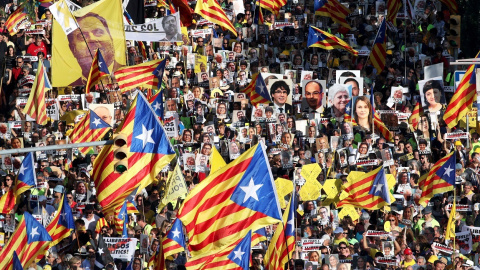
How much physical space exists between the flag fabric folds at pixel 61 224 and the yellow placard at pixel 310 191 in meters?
3.75

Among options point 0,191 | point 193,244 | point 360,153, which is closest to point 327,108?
point 360,153

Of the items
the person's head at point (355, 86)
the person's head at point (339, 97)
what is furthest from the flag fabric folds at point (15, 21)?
the person's head at point (355, 86)

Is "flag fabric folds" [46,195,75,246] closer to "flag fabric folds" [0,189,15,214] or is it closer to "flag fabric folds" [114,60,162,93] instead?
"flag fabric folds" [0,189,15,214]

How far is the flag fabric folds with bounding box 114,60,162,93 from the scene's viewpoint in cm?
2583

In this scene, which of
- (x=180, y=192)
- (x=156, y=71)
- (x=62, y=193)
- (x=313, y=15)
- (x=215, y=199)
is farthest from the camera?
(x=313, y=15)

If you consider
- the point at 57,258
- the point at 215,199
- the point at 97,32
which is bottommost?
the point at 57,258

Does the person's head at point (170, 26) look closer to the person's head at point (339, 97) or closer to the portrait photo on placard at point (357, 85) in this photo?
the person's head at point (339, 97)

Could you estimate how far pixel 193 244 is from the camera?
62.0ft

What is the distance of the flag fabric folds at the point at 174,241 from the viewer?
70.5ft

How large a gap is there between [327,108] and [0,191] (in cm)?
620

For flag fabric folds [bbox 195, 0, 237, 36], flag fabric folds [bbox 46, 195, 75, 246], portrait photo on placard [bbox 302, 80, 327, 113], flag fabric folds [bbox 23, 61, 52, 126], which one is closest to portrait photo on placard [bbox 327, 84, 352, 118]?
portrait photo on placard [bbox 302, 80, 327, 113]

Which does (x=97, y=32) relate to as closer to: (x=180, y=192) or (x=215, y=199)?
(x=180, y=192)

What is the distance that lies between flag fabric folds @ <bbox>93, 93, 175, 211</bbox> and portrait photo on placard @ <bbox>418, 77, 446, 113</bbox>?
6.81m

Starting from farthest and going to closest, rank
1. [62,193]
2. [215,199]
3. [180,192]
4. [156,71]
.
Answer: [156,71], [62,193], [180,192], [215,199]
